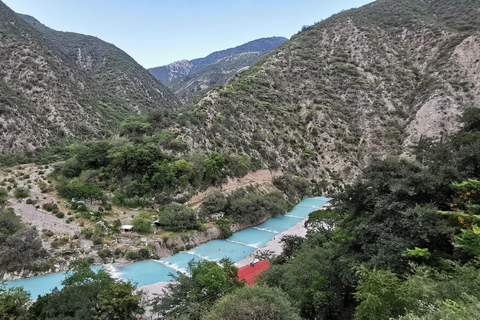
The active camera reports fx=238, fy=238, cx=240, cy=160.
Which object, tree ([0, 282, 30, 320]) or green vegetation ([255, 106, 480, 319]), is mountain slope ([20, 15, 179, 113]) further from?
green vegetation ([255, 106, 480, 319])

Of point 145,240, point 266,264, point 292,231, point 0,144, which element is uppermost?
point 0,144

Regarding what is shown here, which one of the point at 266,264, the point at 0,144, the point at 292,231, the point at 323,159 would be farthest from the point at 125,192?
the point at 323,159

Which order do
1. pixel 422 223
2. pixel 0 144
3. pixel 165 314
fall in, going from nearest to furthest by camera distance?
pixel 422 223 < pixel 165 314 < pixel 0 144

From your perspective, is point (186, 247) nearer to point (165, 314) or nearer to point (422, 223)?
point (165, 314)

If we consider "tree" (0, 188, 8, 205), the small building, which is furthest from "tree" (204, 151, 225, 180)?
"tree" (0, 188, 8, 205)

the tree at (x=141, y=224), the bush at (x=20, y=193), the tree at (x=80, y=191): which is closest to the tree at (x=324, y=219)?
the tree at (x=141, y=224)

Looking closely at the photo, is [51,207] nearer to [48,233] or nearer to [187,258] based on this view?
[48,233]
